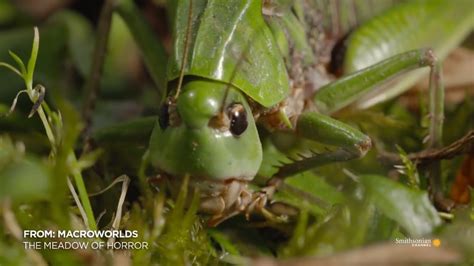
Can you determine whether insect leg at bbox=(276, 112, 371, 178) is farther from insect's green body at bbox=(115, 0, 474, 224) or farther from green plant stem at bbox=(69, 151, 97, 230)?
green plant stem at bbox=(69, 151, 97, 230)

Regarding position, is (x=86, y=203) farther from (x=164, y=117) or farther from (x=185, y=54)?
(x=185, y=54)

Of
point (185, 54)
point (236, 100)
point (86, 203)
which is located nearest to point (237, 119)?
point (236, 100)

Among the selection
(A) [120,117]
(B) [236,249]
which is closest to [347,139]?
(B) [236,249]

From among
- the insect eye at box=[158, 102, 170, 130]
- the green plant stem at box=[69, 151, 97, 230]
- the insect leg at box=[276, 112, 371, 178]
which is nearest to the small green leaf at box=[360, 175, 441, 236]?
the insect leg at box=[276, 112, 371, 178]

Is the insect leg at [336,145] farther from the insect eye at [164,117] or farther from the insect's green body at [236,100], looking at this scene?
the insect eye at [164,117]

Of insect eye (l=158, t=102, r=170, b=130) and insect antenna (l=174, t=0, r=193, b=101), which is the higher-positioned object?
insect antenna (l=174, t=0, r=193, b=101)

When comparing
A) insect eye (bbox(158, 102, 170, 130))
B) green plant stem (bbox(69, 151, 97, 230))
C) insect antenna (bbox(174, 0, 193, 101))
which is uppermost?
insect antenna (bbox(174, 0, 193, 101))
